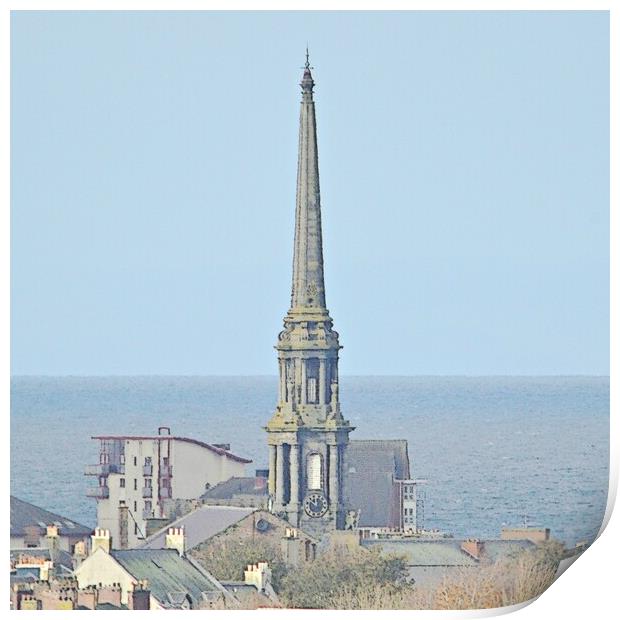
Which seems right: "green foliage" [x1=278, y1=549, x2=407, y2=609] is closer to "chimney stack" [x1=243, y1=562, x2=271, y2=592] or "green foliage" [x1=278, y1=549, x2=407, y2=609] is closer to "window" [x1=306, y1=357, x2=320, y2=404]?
"chimney stack" [x1=243, y1=562, x2=271, y2=592]

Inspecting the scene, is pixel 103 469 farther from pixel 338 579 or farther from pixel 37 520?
pixel 338 579

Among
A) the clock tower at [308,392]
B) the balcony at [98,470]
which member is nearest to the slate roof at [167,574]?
the balcony at [98,470]

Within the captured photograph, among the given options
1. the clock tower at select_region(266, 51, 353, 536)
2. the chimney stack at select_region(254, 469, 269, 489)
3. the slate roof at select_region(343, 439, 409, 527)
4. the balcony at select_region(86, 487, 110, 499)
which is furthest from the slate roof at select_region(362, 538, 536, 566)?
the balcony at select_region(86, 487, 110, 499)

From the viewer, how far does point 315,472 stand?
87.0 ft

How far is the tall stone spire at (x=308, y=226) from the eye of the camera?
24219 mm

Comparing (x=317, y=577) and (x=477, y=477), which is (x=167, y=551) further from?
(x=477, y=477)

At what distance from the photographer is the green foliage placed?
23562 millimetres

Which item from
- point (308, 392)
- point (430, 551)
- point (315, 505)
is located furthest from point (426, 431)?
point (430, 551)

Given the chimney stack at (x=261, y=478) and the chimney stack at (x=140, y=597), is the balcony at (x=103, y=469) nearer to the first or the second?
the chimney stack at (x=140, y=597)

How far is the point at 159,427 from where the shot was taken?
81.3ft

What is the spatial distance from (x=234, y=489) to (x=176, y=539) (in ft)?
3.52
